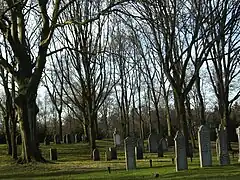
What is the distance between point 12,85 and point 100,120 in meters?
48.1

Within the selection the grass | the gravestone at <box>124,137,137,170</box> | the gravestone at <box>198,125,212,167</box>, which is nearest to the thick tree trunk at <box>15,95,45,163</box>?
the grass

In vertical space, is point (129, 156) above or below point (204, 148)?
below

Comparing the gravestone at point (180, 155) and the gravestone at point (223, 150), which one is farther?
the gravestone at point (223, 150)

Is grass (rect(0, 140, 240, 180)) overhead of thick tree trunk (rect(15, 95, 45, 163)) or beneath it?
beneath

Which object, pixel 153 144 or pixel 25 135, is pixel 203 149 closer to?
pixel 25 135

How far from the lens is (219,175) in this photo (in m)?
13.5

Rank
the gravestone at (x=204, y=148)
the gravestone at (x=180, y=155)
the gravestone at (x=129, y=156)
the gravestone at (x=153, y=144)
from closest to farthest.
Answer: the gravestone at (x=180, y=155) → the gravestone at (x=204, y=148) → the gravestone at (x=129, y=156) → the gravestone at (x=153, y=144)

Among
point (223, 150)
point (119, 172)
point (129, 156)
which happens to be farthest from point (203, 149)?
point (119, 172)

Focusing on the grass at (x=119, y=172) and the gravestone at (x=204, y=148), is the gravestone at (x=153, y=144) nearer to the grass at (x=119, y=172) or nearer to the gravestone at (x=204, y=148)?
the grass at (x=119, y=172)

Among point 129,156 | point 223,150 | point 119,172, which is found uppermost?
point 223,150

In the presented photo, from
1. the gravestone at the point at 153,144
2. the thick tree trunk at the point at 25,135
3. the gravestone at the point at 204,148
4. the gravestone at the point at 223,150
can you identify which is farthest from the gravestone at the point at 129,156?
the gravestone at the point at 153,144

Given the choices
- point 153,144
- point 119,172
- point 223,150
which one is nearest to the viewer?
point 223,150

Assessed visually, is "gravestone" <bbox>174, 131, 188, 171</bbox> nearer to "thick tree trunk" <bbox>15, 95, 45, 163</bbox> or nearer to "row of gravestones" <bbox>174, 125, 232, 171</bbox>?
"row of gravestones" <bbox>174, 125, 232, 171</bbox>

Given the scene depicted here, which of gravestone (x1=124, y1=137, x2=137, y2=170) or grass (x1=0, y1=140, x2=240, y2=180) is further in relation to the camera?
gravestone (x1=124, y1=137, x2=137, y2=170)
